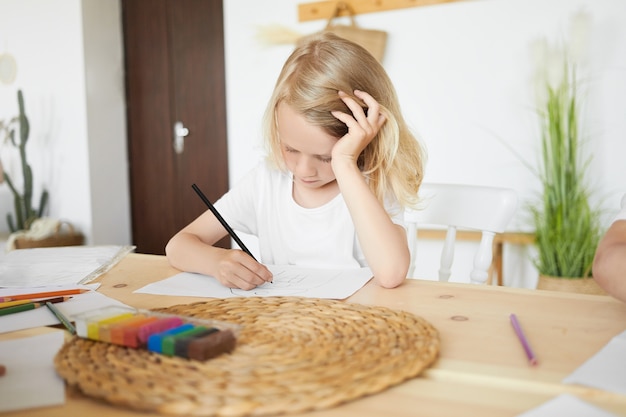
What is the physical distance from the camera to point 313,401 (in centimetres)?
49

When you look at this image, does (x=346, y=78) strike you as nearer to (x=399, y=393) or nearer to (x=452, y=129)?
(x=399, y=393)

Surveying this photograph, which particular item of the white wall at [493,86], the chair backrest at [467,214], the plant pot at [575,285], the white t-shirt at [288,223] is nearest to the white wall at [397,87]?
the white wall at [493,86]

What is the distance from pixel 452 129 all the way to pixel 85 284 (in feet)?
6.46

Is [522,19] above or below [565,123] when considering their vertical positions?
above

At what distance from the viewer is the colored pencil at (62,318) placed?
0.72 metres

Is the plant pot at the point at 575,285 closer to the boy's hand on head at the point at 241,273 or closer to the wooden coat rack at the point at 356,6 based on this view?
the wooden coat rack at the point at 356,6

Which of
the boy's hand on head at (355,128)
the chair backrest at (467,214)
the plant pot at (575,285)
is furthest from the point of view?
the plant pot at (575,285)

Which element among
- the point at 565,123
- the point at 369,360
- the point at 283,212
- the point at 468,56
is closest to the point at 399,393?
the point at 369,360

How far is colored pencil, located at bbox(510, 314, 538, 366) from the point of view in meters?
0.59

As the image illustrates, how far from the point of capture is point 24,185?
3285mm

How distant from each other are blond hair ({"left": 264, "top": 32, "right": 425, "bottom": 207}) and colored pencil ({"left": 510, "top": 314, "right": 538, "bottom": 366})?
0.57m

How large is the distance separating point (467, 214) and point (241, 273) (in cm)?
60

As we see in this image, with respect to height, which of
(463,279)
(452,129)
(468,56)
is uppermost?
(468,56)

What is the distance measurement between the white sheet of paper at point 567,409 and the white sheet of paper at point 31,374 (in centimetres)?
40
